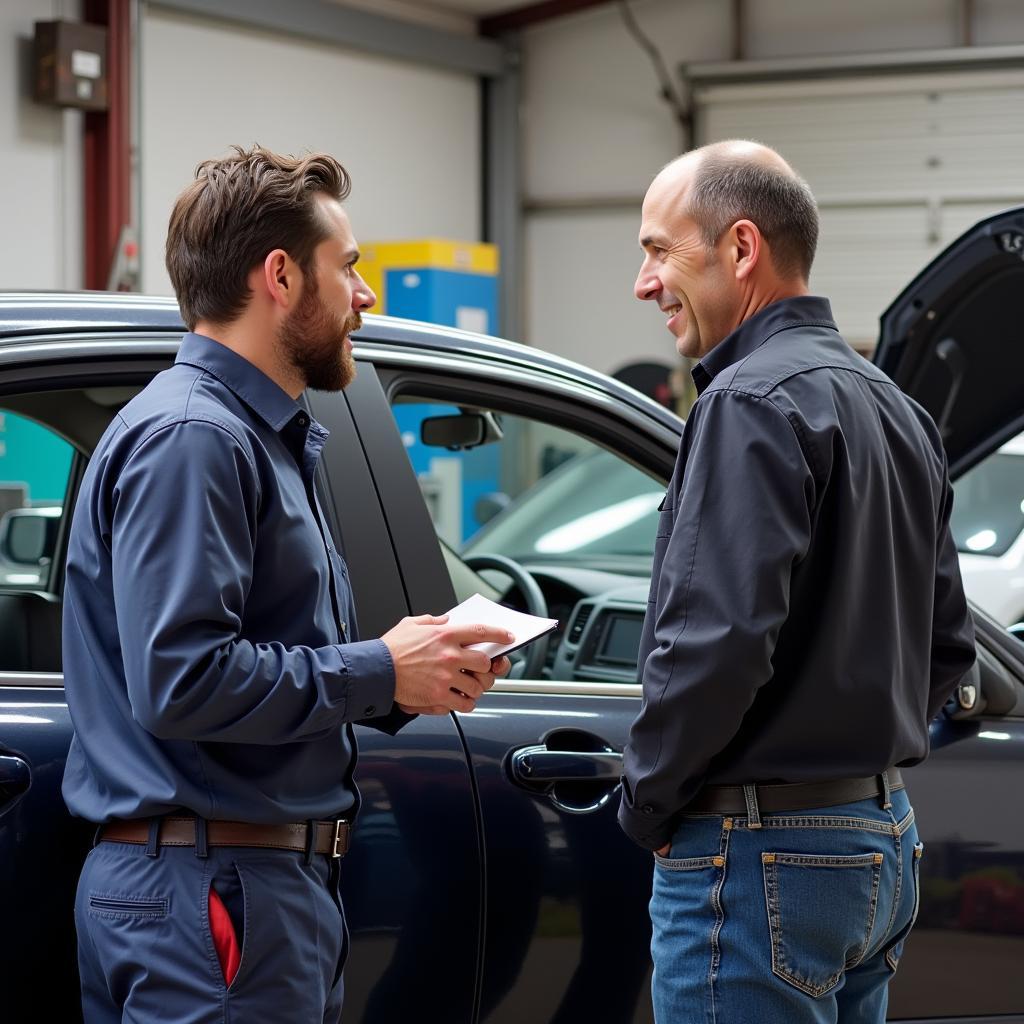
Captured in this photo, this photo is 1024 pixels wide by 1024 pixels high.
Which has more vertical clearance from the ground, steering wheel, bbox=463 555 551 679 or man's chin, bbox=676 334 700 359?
man's chin, bbox=676 334 700 359

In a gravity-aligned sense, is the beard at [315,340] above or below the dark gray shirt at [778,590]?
above

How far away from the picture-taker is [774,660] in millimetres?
1693

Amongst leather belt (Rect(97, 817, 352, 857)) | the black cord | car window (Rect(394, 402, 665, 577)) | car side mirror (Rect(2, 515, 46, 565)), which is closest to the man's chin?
leather belt (Rect(97, 817, 352, 857))

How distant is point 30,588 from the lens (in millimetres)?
2680

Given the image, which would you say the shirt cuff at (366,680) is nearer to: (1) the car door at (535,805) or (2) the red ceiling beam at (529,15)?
(1) the car door at (535,805)

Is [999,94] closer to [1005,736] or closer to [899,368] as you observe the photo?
[899,368]

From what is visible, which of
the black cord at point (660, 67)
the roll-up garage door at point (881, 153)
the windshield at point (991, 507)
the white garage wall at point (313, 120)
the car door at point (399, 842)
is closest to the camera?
the car door at point (399, 842)

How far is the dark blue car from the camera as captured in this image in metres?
1.84

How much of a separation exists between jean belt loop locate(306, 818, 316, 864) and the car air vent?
139 centimetres

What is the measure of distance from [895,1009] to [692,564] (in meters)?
1.12

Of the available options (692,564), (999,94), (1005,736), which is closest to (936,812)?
(1005,736)

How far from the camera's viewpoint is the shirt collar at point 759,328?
5.86ft

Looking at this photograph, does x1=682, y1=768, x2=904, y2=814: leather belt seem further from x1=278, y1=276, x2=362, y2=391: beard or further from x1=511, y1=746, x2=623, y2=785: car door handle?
x1=278, y1=276, x2=362, y2=391: beard

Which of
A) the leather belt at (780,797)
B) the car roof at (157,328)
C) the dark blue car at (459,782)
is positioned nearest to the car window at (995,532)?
the dark blue car at (459,782)
